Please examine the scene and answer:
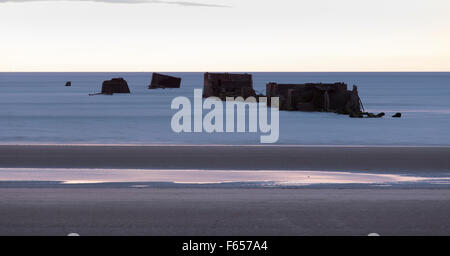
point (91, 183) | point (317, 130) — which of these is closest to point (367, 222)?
point (91, 183)

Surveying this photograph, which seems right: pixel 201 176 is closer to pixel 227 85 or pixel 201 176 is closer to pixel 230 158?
pixel 230 158

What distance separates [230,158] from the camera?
19703 millimetres

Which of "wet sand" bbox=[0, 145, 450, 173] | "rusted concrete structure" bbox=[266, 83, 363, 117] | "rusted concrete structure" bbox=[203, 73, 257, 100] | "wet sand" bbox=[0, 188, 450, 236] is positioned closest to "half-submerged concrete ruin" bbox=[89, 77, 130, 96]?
"rusted concrete structure" bbox=[203, 73, 257, 100]

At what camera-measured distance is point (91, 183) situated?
47.3 feet

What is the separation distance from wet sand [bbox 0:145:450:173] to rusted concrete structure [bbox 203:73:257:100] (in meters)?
52.7

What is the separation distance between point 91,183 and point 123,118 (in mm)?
37993

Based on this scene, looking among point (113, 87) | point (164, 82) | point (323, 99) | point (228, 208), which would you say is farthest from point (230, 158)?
point (164, 82)

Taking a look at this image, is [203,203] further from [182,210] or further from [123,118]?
[123,118]

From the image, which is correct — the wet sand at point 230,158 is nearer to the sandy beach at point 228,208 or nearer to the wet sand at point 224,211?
the sandy beach at point 228,208

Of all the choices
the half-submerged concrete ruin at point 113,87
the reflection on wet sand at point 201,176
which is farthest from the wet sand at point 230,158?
the half-submerged concrete ruin at point 113,87

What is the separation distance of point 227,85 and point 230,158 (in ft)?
202
